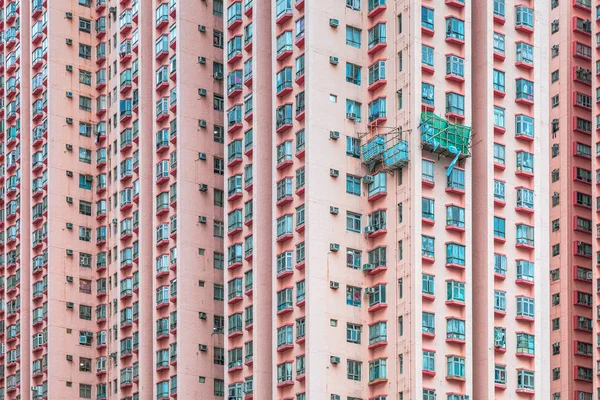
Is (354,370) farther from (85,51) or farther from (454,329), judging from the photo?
(85,51)

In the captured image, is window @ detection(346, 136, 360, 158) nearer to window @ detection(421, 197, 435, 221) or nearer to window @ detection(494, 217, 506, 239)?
window @ detection(421, 197, 435, 221)

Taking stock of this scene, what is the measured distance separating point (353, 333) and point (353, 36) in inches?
858

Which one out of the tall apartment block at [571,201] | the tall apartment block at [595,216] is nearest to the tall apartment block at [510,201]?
the tall apartment block at [595,216]

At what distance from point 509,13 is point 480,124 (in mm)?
9032

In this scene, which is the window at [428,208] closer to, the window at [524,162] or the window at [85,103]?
the window at [524,162]

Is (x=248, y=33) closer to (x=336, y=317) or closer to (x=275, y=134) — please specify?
(x=275, y=134)

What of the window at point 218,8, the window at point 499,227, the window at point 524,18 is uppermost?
the window at point 218,8

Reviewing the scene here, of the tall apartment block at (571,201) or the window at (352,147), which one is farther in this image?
the tall apartment block at (571,201)

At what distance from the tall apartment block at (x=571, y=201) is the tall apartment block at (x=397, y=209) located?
111 ft

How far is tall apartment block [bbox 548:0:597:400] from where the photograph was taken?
145500mm

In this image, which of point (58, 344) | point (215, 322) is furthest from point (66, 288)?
point (215, 322)

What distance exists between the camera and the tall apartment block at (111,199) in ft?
410

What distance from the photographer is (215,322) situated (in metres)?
124

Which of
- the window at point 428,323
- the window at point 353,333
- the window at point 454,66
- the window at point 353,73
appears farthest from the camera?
the window at point 353,73
